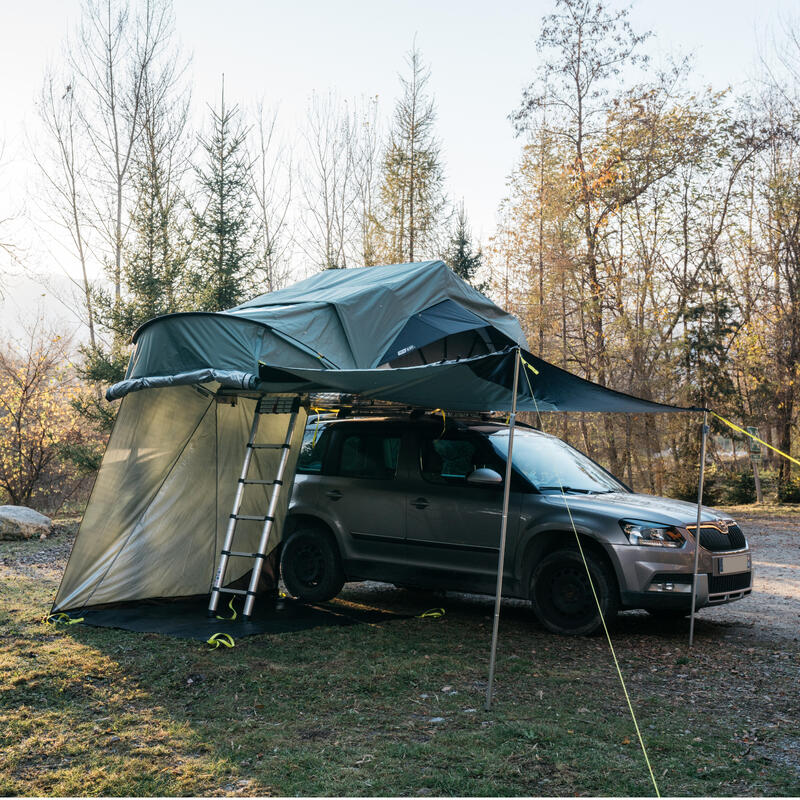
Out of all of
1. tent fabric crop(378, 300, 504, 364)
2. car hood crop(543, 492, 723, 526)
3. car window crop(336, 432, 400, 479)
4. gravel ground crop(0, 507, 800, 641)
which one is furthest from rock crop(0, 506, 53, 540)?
car hood crop(543, 492, 723, 526)

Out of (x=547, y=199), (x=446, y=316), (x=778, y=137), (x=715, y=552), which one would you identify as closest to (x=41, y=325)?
(x=547, y=199)

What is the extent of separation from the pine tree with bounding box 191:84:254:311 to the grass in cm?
1209

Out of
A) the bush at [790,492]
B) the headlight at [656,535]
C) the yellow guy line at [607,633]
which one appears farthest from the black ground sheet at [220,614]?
the bush at [790,492]

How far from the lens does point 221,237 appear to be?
18.9 m

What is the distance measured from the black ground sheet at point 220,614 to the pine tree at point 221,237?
1132 centimetres

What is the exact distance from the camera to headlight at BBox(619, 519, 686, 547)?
22.0ft

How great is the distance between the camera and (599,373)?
22.4m

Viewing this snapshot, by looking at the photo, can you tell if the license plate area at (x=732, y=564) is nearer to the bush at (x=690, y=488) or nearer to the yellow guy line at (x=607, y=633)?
the yellow guy line at (x=607, y=633)

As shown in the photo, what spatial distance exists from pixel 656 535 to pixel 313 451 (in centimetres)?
366

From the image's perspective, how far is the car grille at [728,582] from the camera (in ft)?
22.3

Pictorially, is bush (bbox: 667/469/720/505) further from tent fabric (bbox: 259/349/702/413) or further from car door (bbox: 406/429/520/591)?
tent fabric (bbox: 259/349/702/413)

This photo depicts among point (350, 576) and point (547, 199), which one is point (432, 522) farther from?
point (547, 199)

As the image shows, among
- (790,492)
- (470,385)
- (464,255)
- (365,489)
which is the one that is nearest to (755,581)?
(365,489)

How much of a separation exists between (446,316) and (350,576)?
3176 mm
